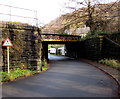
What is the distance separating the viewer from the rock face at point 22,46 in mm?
7470

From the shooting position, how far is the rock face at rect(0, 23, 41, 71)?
24.5ft

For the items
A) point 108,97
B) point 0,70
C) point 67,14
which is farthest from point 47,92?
point 67,14

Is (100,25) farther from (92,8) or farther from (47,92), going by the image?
(47,92)

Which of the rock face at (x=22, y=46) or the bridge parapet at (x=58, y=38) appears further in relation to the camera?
the bridge parapet at (x=58, y=38)

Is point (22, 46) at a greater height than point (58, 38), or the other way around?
point (58, 38)

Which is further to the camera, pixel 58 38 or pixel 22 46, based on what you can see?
pixel 58 38

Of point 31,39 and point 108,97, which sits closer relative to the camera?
point 108,97

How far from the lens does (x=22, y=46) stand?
7883 millimetres

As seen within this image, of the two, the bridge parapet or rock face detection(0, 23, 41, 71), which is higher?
the bridge parapet

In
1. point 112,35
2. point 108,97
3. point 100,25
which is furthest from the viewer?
point 100,25

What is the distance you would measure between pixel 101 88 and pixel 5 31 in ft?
21.2

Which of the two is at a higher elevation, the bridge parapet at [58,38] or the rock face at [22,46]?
the bridge parapet at [58,38]

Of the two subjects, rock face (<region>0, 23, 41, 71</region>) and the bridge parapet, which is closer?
rock face (<region>0, 23, 41, 71</region>)

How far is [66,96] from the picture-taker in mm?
4004
